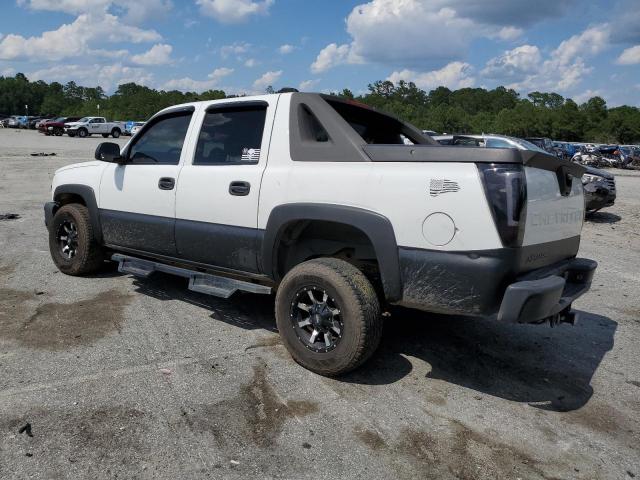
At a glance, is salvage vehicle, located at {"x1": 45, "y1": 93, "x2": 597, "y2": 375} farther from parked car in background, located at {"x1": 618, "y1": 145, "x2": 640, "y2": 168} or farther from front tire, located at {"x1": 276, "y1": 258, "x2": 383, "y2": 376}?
parked car in background, located at {"x1": 618, "y1": 145, "x2": 640, "y2": 168}

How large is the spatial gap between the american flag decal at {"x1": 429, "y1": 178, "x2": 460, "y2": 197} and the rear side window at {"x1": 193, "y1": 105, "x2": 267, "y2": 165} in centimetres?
149

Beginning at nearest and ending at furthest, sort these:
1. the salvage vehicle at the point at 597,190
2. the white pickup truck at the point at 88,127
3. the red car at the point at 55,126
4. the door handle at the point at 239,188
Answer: the door handle at the point at 239,188 → the salvage vehicle at the point at 597,190 → the white pickup truck at the point at 88,127 → the red car at the point at 55,126

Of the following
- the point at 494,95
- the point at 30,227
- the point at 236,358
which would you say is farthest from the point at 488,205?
the point at 494,95

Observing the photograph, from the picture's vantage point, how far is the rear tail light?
3.01 m

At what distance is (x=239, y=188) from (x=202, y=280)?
87cm

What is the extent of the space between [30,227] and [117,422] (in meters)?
6.88

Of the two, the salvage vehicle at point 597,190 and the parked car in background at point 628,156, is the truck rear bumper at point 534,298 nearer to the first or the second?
the salvage vehicle at point 597,190

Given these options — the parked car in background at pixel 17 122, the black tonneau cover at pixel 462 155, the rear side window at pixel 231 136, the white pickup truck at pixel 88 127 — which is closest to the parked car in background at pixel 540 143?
the rear side window at pixel 231 136

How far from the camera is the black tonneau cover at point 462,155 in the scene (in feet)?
9.90

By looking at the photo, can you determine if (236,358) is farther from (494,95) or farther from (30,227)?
(494,95)

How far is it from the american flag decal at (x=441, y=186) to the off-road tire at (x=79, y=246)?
3.81 meters

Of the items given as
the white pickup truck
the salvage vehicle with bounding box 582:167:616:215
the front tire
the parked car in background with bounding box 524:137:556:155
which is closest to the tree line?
the white pickup truck

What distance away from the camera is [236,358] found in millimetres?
4000

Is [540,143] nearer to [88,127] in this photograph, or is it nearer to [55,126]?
[88,127]
